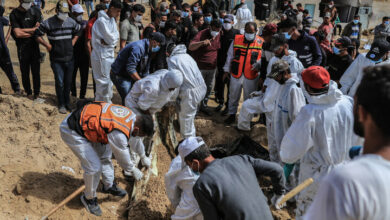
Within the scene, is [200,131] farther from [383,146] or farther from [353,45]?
[383,146]

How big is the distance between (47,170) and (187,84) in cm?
233

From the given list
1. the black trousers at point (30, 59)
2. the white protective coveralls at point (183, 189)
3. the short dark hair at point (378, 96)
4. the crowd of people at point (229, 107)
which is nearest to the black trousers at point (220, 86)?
the crowd of people at point (229, 107)

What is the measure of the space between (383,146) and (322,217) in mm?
365

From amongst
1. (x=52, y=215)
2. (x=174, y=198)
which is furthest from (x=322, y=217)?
(x=52, y=215)

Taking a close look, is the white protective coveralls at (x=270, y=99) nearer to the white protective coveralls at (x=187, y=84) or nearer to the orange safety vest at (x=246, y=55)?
the orange safety vest at (x=246, y=55)

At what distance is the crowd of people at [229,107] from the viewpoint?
1335mm

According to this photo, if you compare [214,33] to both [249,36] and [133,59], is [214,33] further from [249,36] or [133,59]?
[133,59]

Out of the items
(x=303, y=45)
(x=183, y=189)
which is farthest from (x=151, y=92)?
(x=303, y=45)

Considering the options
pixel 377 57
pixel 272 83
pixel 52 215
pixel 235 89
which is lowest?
pixel 52 215

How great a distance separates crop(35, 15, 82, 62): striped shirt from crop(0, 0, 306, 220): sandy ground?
1009mm

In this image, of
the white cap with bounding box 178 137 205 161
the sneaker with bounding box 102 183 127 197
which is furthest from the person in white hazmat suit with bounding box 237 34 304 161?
the white cap with bounding box 178 137 205 161

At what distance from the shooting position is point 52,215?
4.05 metres

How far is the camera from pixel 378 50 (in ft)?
16.8

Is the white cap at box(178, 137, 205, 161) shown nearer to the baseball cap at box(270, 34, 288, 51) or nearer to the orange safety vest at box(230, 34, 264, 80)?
the baseball cap at box(270, 34, 288, 51)
